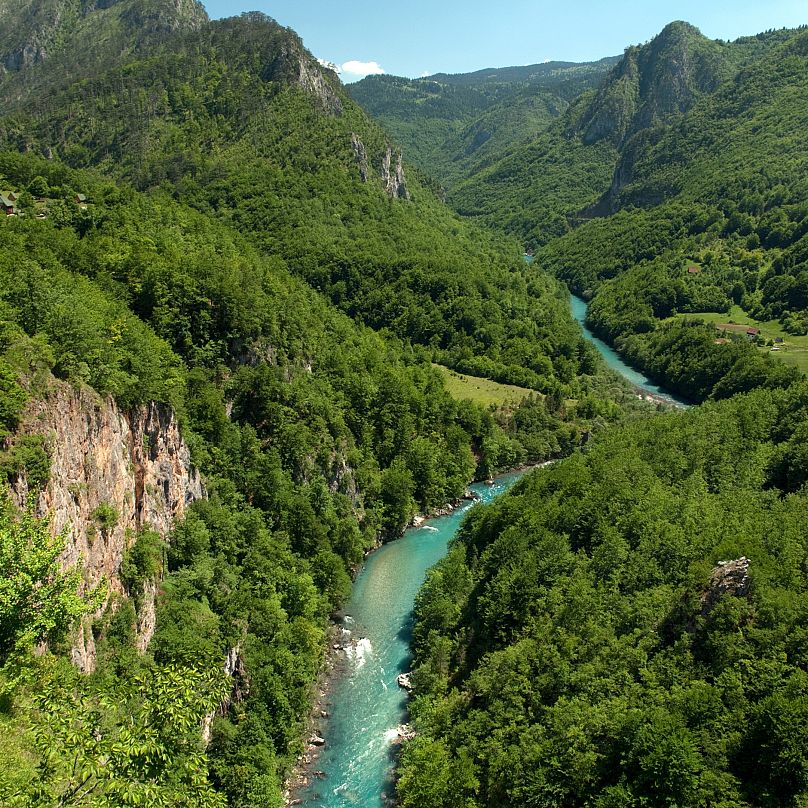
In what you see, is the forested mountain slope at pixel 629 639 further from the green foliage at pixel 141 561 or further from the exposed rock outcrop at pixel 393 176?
the exposed rock outcrop at pixel 393 176

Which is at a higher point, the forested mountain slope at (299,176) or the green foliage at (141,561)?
the forested mountain slope at (299,176)

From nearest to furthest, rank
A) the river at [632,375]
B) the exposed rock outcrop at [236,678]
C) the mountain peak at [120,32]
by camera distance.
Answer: the exposed rock outcrop at [236,678]
the river at [632,375]
the mountain peak at [120,32]

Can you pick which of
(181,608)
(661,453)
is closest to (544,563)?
(661,453)

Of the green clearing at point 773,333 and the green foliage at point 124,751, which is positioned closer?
the green foliage at point 124,751

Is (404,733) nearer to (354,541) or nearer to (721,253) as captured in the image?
(354,541)

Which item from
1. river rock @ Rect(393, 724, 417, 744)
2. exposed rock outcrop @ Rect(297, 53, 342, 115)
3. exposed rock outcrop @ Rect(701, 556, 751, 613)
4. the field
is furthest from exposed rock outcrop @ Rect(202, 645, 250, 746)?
exposed rock outcrop @ Rect(297, 53, 342, 115)

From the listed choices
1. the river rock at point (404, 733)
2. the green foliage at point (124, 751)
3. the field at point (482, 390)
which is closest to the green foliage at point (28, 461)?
the green foliage at point (124, 751)

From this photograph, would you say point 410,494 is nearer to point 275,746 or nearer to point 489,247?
point 275,746
